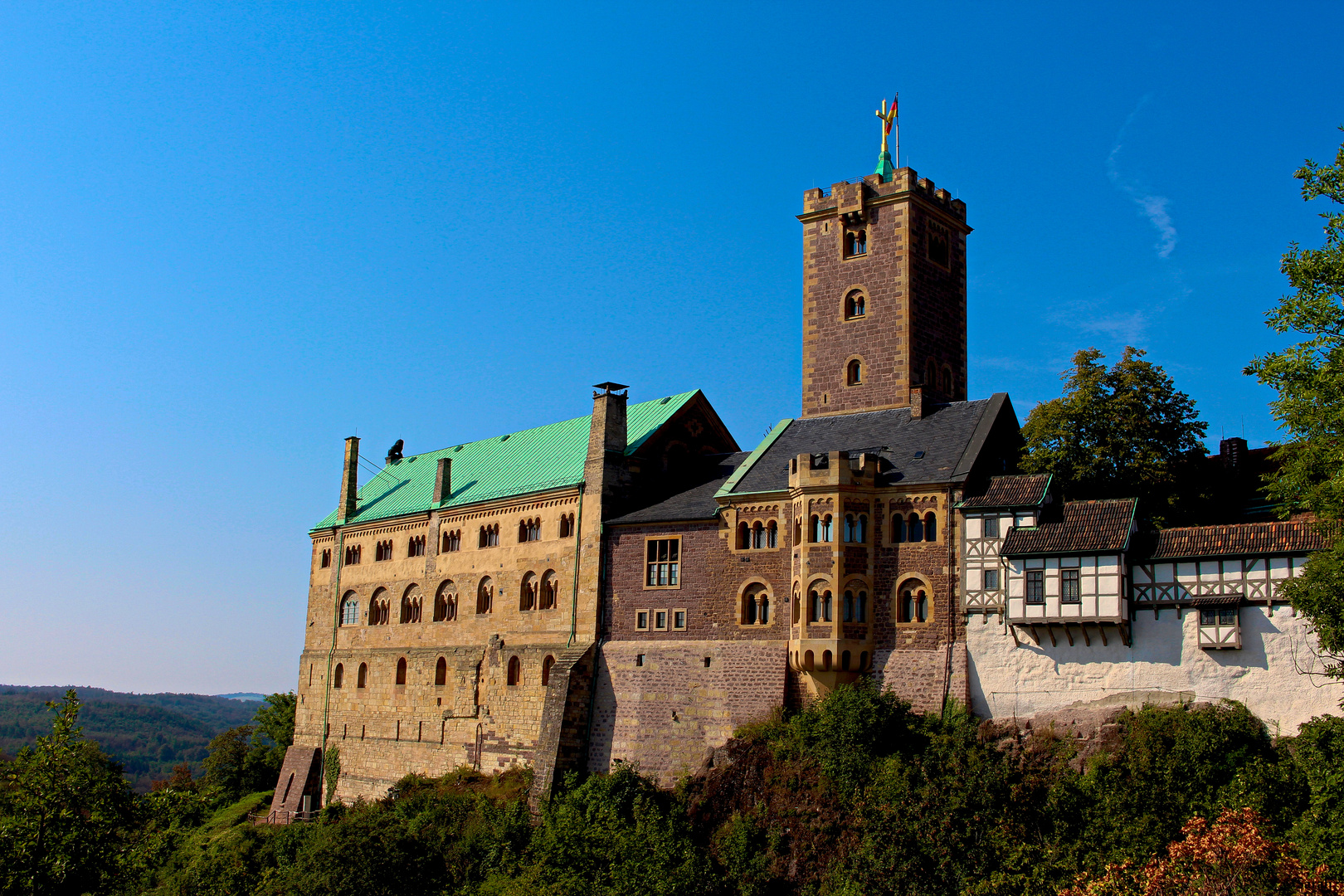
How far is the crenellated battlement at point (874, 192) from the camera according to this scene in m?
55.3

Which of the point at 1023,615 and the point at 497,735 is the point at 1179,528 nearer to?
the point at 1023,615

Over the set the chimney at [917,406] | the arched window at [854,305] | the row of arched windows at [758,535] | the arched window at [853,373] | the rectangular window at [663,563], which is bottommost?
the rectangular window at [663,563]

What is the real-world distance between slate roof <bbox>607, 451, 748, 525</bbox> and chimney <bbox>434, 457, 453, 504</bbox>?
12.8m

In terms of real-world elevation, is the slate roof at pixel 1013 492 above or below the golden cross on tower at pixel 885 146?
below

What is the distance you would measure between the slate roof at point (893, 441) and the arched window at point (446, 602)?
16441 mm

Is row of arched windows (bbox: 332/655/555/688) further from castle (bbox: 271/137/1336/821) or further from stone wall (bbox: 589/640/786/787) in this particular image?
stone wall (bbox: 589/640/786/787)

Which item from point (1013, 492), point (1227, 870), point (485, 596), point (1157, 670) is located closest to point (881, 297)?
point (1013, 492)

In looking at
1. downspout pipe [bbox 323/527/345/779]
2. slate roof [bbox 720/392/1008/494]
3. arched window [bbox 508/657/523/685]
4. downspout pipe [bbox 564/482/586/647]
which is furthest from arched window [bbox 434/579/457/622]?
slate roof [bbox 720/392/1008/494]

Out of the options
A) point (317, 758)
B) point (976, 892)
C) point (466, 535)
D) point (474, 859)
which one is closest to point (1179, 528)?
point (976, 892)

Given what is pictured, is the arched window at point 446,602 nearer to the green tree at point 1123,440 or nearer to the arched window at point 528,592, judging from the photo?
the arched window at point 528,592

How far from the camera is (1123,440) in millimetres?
46750

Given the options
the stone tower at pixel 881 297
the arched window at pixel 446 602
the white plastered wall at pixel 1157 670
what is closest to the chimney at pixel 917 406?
the stone tower at pixel 881 297

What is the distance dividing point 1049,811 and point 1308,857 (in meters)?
8.14

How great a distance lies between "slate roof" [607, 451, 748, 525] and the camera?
167 ft
